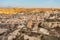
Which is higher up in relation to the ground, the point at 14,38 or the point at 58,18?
the point at 58,18

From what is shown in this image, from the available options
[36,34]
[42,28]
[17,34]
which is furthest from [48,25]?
[17,34]

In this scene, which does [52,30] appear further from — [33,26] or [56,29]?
[33,26]

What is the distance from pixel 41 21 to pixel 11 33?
8.37 feet

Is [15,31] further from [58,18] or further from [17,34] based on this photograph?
[58,18]

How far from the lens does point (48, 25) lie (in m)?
15.0

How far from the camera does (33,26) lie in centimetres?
1529

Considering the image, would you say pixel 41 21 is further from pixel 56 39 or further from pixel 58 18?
pixel 56 39

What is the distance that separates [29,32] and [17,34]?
90 cm

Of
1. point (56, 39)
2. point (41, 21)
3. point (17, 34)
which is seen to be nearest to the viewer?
point (56, 39)

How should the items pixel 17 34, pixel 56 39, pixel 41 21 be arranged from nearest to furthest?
pixel 56 39
pixel 17 34
pixel 41 21

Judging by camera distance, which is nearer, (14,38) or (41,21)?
(14,38)

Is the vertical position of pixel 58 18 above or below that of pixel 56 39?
above

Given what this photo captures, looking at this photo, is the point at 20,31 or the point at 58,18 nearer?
the point at 20,31

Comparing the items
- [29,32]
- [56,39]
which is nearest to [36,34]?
[29,32]
